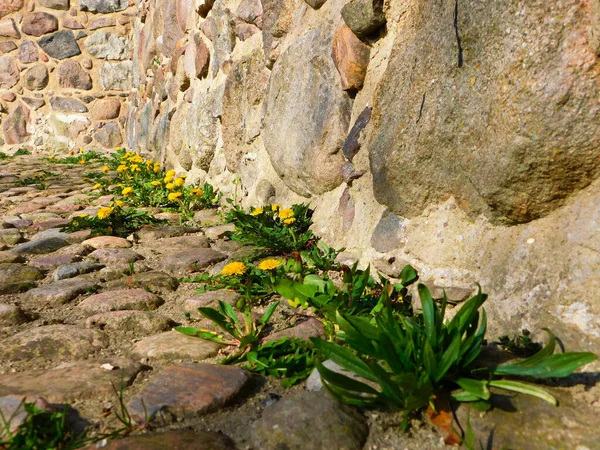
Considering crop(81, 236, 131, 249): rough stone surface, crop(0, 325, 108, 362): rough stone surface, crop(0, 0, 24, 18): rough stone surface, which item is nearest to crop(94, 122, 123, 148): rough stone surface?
crop(0, 0, 24, 18): rough stone surface

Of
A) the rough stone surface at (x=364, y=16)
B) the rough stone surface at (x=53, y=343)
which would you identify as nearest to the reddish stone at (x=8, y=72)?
the rough stone surface at (x=364, y=16)

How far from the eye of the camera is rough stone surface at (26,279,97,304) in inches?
81.5

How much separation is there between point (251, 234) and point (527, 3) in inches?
70.8

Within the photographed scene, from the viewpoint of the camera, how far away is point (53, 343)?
1601mm

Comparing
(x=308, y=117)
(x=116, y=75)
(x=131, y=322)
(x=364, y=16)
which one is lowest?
(x=116, y=75)

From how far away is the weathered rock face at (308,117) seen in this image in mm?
2473

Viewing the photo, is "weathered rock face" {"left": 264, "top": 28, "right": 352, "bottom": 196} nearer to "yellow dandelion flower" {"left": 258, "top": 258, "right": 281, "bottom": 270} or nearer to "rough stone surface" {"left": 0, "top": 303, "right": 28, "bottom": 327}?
"yellow dandelion flower" {"left": 258, "top": 258, "right": 281, "bottom": 270}

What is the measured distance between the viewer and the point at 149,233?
3.25 m

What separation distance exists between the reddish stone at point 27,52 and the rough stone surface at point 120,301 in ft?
24.9

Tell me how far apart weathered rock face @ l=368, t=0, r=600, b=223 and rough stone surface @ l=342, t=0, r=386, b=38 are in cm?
20

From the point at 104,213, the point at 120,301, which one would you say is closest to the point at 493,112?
the point at 120,301

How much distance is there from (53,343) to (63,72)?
7.86 m

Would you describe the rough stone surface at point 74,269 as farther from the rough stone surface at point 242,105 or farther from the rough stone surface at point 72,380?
the rough stone surface at point 242,105

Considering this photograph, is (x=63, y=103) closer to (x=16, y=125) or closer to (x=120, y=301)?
(x=16, y=125)
